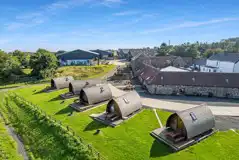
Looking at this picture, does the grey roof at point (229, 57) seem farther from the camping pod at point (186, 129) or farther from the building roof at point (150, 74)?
the camping pod at point (186, 129)

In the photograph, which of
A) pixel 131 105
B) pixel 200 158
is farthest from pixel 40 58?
pixel 200 158

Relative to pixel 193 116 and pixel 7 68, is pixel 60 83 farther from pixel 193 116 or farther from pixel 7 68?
pixel 193 116

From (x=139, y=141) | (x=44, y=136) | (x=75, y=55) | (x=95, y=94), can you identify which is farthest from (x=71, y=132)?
(x=75, y=55)

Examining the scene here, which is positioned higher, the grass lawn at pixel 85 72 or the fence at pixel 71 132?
the grass lawn at pixel 85 72

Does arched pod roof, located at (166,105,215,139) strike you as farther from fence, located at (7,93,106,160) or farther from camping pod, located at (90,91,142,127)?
fence, located at (7,93,106,160)

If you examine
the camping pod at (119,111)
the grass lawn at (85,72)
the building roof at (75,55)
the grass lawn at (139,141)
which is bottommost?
the grass lawn at (139,141)

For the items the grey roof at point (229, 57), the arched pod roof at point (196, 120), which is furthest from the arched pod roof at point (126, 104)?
the grey roof at point (229, 57)
